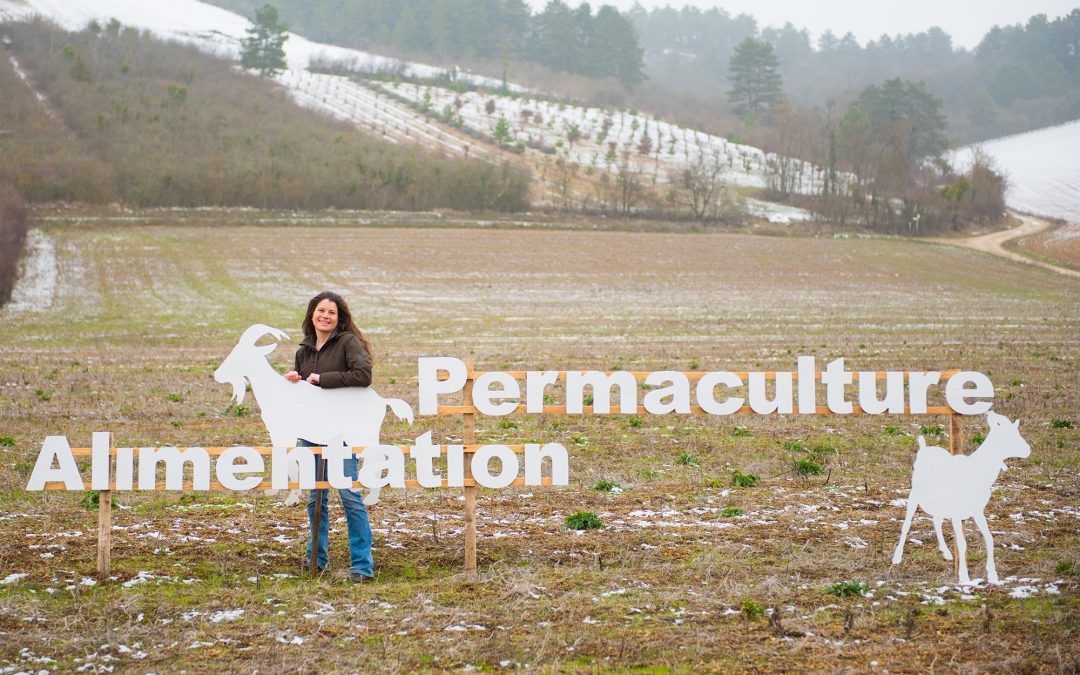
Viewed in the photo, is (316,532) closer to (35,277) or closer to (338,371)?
(338,371)

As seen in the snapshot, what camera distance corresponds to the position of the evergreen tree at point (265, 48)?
148m

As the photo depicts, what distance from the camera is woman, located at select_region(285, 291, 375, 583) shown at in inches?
362

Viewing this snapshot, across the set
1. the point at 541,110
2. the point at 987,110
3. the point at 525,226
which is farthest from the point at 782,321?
the point at 987,110

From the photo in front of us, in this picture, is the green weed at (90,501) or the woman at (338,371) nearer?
the woman at (338,371)

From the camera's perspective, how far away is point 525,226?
265 ft

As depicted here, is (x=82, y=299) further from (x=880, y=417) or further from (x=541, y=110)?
(x=541, y=110)

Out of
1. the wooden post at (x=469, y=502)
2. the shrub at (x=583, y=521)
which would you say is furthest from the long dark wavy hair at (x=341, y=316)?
the shrub at (x=583, y=521)

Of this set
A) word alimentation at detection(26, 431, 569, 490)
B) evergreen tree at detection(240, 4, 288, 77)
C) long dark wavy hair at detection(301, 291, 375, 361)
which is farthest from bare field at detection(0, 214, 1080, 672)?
evergreen tree at detection(240, 4, 288, 77)

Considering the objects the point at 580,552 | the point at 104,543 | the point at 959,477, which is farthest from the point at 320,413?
the point at 959,477

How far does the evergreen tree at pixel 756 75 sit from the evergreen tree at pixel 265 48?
76298 mm

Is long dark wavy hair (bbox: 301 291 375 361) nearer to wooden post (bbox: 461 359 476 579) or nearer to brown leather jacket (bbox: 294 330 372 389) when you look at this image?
brown leather jacket (bbox: 294 330 372 389)

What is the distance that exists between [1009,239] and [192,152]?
73.5m

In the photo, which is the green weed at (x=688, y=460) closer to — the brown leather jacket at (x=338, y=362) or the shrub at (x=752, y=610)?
the shrub at (x=752, y=610)

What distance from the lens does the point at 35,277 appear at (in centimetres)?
5134
